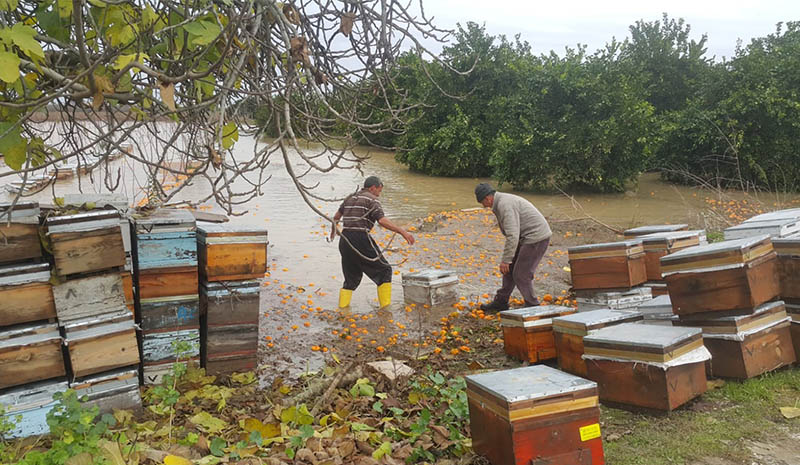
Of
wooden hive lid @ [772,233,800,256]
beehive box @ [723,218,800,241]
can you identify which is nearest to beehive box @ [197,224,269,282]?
wooden hive lid @ [772,233,800,256]

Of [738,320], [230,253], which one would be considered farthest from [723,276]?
[230,253]

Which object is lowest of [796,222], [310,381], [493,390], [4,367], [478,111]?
[310,381]

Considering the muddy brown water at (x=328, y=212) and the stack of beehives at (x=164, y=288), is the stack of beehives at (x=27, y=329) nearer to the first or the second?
the muddy brown water at (x=328, y=212)

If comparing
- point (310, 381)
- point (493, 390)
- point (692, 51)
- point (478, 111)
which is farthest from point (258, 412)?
point (692, 51)

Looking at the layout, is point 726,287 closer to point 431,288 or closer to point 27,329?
point 431,288

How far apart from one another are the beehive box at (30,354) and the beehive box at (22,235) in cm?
51

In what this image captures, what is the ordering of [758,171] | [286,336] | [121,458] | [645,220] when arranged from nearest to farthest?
[121,458]
[286,336]
[645,220]
[758,171]

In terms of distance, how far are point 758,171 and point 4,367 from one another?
18993 millimetres

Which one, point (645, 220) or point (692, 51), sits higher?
point (692, 51)

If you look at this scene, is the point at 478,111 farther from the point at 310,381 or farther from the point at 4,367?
the point at 4,367

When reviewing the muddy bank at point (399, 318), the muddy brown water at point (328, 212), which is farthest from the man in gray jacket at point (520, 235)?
the muddy brown water at point (328, 212)

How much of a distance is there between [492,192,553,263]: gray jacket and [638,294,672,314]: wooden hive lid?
1.87 m

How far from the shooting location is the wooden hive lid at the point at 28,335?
162 inches

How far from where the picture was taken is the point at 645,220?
14.9 metres
